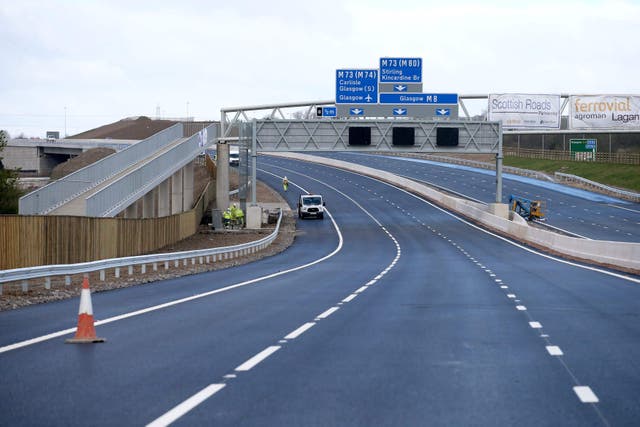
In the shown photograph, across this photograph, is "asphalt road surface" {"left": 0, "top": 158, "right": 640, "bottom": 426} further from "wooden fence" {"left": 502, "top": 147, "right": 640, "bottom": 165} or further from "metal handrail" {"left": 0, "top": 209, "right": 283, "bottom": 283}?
"wooden fence" {"left": 502, "top": 147, "right": 640, "bottom": 165}

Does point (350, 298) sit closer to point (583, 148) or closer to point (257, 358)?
Answer: point (257, 358)

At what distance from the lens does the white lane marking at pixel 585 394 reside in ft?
26.2

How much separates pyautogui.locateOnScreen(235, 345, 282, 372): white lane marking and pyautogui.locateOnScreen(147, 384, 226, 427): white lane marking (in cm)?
109

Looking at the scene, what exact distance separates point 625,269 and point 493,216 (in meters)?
35.5

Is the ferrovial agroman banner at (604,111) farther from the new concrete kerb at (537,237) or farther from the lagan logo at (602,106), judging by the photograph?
the new concrete kerb at (537,237)

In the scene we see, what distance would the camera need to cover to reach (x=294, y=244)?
56719 mm

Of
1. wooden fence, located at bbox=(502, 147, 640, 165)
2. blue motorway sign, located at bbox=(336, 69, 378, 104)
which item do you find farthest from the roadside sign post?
blue motorway sign, located at bbox=(336, 69, 378, 104)

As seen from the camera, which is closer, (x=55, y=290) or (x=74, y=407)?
(x=74, y=407)

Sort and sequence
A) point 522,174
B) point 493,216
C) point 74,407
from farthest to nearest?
point 522,174, point 493,216, point 74,407

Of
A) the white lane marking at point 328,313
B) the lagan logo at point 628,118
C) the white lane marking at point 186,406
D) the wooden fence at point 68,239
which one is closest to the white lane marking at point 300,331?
the white lane marking at point 328,313

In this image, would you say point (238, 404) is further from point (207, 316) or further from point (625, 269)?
point (625, 269)

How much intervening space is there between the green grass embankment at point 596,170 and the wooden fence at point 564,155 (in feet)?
7.75

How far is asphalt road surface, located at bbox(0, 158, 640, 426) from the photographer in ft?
24.6

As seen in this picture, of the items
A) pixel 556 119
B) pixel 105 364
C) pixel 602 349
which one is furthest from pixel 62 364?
pixel 556 119
